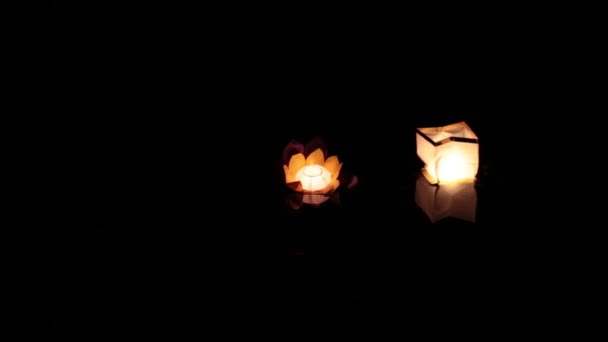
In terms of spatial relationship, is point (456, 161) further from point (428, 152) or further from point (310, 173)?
point (310, 173)

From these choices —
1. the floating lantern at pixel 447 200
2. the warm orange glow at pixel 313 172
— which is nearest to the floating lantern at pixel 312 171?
the warm orange glow at pixel 313 172

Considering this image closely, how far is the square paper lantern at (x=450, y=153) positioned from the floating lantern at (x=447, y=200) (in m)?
0.03

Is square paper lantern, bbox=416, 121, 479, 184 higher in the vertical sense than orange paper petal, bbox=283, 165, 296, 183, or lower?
higher

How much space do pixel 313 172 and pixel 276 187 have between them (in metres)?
0.19

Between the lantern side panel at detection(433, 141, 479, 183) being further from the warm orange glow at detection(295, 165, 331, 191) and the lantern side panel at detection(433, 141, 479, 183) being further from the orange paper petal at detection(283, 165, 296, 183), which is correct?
the orange paper petal at detection(283, 165, 296, 183)

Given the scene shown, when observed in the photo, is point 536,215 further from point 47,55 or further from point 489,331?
point 47,55

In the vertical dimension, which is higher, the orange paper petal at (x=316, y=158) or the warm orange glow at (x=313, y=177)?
the orange paper petal at (x=316, y=158)

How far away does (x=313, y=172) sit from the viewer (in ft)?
5.50

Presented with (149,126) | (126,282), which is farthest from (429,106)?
(126,282)

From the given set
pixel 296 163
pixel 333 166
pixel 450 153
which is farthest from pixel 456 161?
pixel 296 163

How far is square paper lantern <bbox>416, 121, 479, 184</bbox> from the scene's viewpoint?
1633mm

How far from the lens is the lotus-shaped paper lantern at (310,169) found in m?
1.65

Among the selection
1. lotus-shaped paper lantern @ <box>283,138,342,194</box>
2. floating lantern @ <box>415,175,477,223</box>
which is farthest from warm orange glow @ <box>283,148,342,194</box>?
floating lantern @ <box>415,175,477,223</box>

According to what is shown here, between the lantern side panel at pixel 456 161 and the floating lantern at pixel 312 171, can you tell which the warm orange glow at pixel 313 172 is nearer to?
the floating lantern at pixel 312 171
